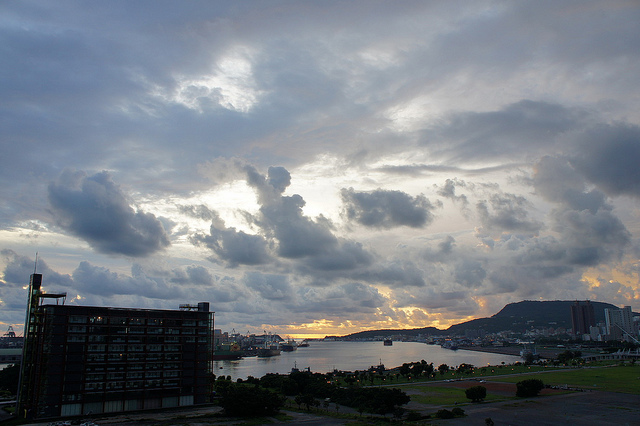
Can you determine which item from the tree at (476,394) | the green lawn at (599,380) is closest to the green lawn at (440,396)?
the tree at (476,394)

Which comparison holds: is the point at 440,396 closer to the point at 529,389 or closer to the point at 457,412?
the point at 529,389

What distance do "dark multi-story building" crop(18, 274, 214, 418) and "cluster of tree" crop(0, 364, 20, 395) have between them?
42886 millimetres

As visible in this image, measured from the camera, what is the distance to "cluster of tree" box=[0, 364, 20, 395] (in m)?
121

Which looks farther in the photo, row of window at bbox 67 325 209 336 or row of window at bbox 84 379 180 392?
row of window at bbox 67 325 209 336

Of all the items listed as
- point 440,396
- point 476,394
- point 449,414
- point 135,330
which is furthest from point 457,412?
point 135,330

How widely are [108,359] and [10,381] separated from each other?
167 feet

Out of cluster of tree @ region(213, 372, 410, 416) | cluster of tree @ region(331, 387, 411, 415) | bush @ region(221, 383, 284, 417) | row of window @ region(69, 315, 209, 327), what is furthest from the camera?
row of window @ region(69, 315, 209, 327)

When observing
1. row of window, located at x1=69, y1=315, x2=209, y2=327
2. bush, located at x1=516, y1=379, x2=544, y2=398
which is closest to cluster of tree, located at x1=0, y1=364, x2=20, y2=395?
row of window, located at x1=69, y1=315, x2=209, y2=327

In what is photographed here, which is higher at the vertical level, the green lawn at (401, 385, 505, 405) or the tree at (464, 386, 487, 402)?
the tree at (464, 386, 487, 402)

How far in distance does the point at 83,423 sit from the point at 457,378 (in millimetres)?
124462

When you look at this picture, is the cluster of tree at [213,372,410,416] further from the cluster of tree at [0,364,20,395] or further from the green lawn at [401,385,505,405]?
the cluster of tree at [0,364,20,395]

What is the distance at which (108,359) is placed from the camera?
94000 millimetres

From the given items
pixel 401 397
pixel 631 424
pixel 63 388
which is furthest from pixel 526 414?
pixel 63 388

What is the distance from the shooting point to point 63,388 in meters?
88.3
